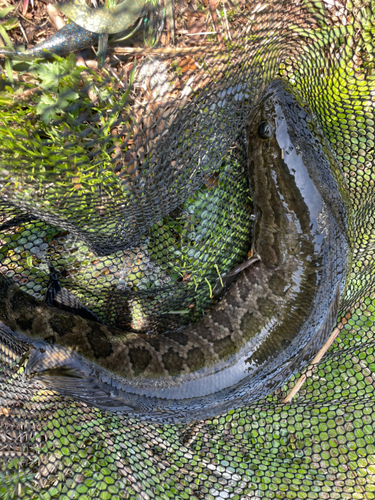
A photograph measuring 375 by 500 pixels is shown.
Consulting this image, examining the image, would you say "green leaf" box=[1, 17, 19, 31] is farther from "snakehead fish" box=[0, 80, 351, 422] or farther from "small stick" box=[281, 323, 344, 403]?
"small stick" box=[281, 323, 344, 403]

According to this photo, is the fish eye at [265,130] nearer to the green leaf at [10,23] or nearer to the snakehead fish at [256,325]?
the snakehead fish at [256,325]

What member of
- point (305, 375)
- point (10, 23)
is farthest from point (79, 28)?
point (305, 375)

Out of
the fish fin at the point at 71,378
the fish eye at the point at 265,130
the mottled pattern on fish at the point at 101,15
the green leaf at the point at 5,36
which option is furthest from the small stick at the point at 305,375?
the green leaf at the point at 5,36

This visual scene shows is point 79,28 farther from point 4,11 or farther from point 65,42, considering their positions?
point 4,11

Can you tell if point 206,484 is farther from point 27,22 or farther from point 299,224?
point 27,22

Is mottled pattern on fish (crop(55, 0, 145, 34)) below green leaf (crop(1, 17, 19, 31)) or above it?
above

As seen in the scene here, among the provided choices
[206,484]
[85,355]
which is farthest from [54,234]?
[206,484]

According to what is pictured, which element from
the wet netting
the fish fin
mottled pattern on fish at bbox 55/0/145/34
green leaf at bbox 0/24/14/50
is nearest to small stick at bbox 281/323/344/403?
the wet netting
